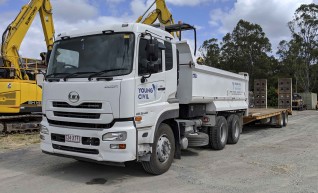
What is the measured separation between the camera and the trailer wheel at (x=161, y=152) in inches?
274

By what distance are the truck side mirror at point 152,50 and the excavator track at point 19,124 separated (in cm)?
831

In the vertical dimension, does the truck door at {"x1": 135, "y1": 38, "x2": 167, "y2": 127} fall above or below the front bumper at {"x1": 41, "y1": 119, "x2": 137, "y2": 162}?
above

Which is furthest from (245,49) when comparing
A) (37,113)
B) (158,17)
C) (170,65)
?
(170,65)

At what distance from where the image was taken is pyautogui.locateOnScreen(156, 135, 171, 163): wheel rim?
7156 millimetres

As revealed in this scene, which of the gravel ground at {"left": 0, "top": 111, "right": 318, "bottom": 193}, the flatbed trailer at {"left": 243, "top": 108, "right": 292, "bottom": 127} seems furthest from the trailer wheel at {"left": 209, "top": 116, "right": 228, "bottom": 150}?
the flatbed trailer at {"left": 243, "top": 108, "right": 292, "bottom": 127}

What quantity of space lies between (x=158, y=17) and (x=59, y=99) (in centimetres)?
1026

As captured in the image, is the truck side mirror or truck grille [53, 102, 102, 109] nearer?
truck grille [53, 102, 102, 109]

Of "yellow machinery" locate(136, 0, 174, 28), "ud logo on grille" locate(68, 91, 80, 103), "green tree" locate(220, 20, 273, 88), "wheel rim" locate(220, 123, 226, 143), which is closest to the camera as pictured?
"ud logo on grille" locate(68, 91, 80, 103)

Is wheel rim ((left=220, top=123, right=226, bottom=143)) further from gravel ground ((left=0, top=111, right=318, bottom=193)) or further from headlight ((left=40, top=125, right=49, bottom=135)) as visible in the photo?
headlight ((left=40, top=125, right=49, bottom=135))

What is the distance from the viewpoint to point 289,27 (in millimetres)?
54531

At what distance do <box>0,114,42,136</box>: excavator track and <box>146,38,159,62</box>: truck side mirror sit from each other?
8307mm

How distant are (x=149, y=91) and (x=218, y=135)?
4.13 metres

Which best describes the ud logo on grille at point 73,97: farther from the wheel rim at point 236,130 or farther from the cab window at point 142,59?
the wheel rim at point 236,130

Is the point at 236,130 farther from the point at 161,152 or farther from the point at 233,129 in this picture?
the point at 161,152
